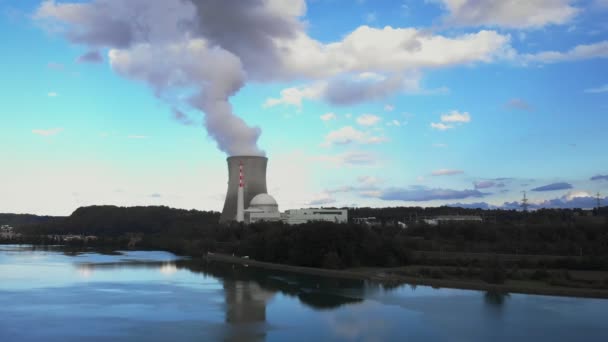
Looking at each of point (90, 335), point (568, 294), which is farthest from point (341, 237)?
point (90, 335)

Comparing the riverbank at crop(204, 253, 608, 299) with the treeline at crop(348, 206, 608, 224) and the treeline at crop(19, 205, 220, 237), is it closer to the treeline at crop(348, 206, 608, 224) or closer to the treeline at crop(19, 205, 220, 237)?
the treeline at crop(348, 206, 608, 224)

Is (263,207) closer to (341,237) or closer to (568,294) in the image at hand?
(341,237)

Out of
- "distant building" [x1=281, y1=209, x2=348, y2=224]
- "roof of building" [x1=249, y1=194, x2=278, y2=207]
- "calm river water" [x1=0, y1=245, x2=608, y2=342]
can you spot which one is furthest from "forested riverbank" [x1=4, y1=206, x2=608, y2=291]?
"distant building" [x1=281, y1=209, x2=348, y2=224]

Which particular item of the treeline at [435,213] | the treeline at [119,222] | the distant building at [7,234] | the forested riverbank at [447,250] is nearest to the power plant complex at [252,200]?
the forested riverbank at [447,250]

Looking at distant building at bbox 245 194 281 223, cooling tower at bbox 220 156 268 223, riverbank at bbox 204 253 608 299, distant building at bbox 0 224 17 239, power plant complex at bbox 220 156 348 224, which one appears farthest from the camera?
distant building at bbox 0 224 17 239

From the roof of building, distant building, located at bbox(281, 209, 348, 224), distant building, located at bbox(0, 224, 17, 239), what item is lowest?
distant building, located at bbox(0, 224, 17, 239)

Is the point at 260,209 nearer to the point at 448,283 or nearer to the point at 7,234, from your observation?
the point at 448,283

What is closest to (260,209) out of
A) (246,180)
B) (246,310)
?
(246,180)
